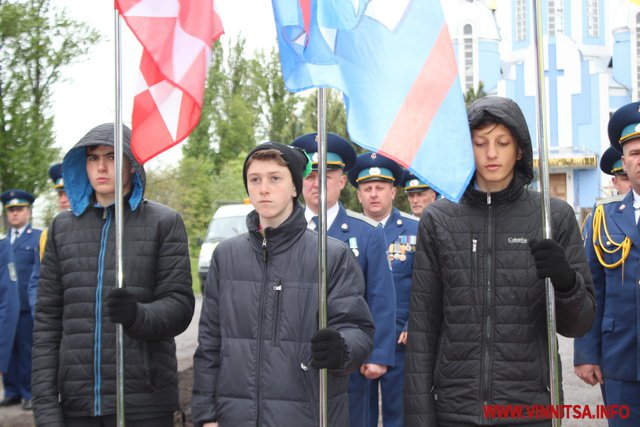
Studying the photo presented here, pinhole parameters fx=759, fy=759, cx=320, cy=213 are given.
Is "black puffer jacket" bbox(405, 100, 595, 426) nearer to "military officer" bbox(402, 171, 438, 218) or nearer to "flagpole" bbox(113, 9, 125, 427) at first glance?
"flagpole" bbox(113, 9, 125, 427)

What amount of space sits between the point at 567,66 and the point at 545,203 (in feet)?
144

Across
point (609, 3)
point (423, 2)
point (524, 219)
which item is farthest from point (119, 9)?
point (609, 3)

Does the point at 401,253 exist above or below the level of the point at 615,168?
below

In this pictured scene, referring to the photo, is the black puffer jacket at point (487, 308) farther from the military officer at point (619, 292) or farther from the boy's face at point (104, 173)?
the boy's face at point (104, 173)

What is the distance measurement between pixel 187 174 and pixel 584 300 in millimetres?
31947

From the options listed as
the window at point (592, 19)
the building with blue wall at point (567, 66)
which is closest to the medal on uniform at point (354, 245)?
the building with blue wall at point (567, 66)

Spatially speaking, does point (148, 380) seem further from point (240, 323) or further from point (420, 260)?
point (420, 260)

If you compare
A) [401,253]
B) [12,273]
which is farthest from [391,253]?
[12,273]

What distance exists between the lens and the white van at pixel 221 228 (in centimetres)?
1605

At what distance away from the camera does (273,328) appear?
3.31m

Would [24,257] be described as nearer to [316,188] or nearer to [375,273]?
[316,188]

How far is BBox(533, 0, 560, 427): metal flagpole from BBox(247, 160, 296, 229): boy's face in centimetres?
113

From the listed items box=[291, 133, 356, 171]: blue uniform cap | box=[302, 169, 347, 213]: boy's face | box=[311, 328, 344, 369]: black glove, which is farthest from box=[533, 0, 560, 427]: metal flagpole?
box=[291, 133, 356, 171]: blue uniform cap

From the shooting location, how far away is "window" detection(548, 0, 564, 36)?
46000mm
